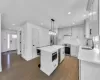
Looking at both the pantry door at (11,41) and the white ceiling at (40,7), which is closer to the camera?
the white ceiling at (40,7)

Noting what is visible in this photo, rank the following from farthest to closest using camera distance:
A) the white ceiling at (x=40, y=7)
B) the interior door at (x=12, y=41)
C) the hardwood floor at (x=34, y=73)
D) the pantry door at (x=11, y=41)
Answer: the interior door at (x=12, y=41) < the pantry door at (x=11, y=41) < the hardwood floor at (x=34, y=73) < the white ceiling at (x=40, y=7)

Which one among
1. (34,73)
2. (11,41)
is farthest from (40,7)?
(11,41)

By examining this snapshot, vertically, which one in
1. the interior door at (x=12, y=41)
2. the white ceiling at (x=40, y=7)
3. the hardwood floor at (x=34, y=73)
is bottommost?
the hardwood floor at (x=34, y=73)

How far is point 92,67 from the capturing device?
4.26 feet

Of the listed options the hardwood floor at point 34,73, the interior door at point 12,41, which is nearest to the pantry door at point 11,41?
the interior door at point 12,41

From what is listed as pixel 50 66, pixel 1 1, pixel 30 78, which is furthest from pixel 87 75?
pixel 1 1

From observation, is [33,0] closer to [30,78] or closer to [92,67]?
[92,67]

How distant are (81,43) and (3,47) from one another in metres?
7.84

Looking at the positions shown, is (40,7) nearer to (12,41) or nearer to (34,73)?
(34,73)

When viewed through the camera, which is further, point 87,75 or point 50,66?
point 50,66

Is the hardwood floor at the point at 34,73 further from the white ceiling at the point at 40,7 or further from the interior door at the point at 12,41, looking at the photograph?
the interior door at the point at 12,41

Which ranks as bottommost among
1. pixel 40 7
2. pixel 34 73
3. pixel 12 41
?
pixel 34 73

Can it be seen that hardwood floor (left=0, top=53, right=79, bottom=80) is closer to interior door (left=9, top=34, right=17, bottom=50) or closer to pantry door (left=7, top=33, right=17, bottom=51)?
pantry door (left=7, top=33, right=17, bottom=51)

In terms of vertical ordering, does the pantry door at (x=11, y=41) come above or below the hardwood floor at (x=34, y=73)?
above
